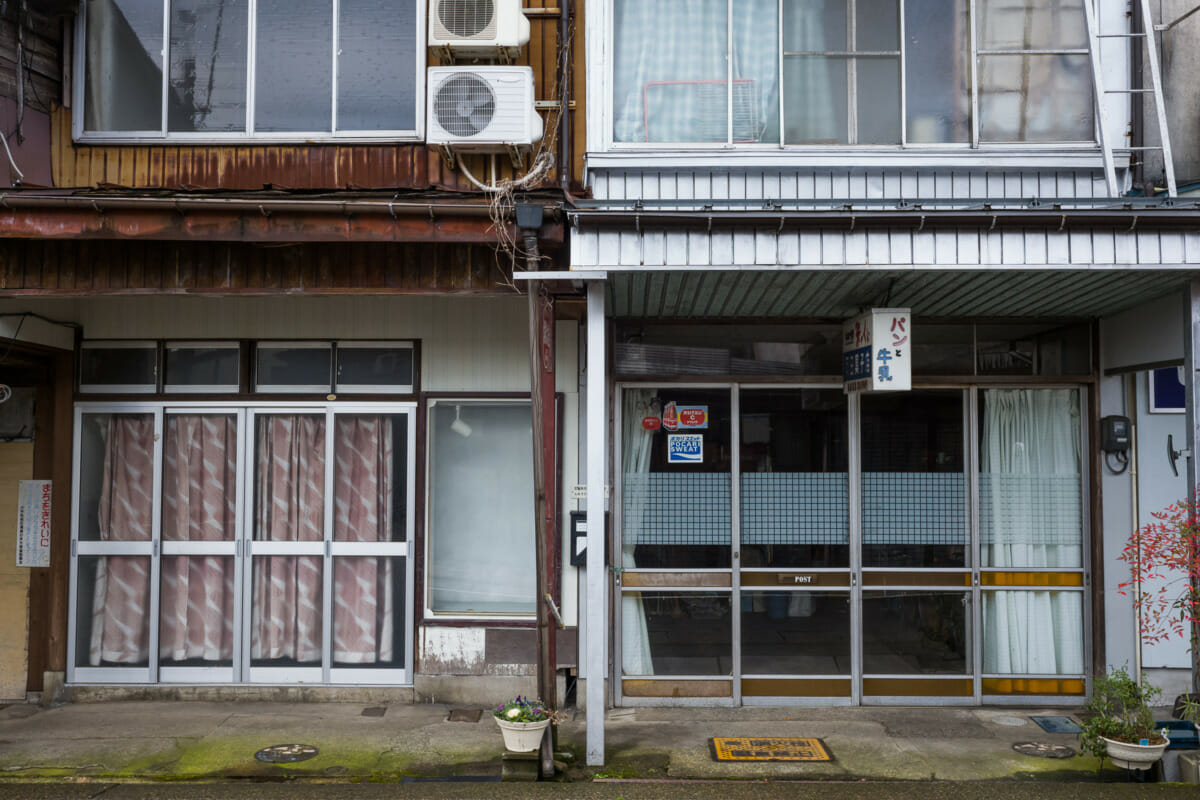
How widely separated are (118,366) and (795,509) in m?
6.29

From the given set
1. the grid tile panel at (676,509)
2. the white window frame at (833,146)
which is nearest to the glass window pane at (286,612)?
the grid tile panel at (676,509)

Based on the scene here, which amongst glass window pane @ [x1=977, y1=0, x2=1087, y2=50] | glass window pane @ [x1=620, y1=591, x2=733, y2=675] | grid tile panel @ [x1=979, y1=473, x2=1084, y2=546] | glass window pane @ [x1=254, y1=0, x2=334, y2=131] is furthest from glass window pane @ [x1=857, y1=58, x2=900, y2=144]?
glass window pane @ [x1=254, y1=0, x2=334, y2=131]

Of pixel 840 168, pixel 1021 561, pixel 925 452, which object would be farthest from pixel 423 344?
pixel 1021 561

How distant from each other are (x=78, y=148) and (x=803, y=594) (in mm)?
7347

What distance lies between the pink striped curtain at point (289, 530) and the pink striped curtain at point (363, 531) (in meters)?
0.18

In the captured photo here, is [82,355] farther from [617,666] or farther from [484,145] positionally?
[617,666]

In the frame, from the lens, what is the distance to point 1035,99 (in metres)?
6.95

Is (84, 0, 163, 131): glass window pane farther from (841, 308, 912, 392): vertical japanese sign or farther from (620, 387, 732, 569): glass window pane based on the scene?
(841, 308, 912, 392): vertical japanese sign

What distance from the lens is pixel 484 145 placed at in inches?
268

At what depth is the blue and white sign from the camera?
7.62 metres

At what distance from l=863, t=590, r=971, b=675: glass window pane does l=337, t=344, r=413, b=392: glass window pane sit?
15.1 ft

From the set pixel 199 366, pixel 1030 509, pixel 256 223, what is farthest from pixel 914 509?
pixel 199 366

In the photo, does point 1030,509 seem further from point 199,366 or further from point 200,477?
point 199,366

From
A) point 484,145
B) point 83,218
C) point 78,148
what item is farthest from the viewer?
point 78,148
